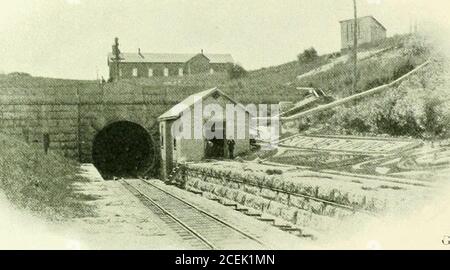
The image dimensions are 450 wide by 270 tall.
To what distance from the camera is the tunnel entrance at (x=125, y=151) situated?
75.4 feet

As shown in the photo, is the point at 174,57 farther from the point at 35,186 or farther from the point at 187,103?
the point at 35,186

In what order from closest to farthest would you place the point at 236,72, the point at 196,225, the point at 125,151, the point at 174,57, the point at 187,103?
the point at 196,225 → the point at 174,57 → the point at 236,72 → the point at 187,103 → the point at 125,151

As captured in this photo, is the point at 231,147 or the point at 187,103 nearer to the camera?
the point at 231,147

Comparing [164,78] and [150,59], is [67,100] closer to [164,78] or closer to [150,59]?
[164,78]

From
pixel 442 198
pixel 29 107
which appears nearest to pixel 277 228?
pixel 442 198

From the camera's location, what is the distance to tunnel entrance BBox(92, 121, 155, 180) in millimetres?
22984

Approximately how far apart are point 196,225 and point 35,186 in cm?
345

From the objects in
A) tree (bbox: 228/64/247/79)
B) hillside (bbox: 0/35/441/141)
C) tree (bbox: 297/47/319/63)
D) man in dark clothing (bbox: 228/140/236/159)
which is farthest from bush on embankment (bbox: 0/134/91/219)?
tree (bbox: 297/47/319/63)

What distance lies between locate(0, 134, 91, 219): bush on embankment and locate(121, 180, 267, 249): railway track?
79.2 inches

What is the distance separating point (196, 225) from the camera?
Answer: 10.9 m

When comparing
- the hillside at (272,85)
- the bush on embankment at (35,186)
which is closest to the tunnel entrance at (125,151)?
the hillside at (272,85)

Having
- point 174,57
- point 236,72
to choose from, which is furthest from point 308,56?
point 174,57

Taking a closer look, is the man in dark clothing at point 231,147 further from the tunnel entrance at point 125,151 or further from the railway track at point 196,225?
the tunnel entrance at point 125,151

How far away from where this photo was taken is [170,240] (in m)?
8.98
